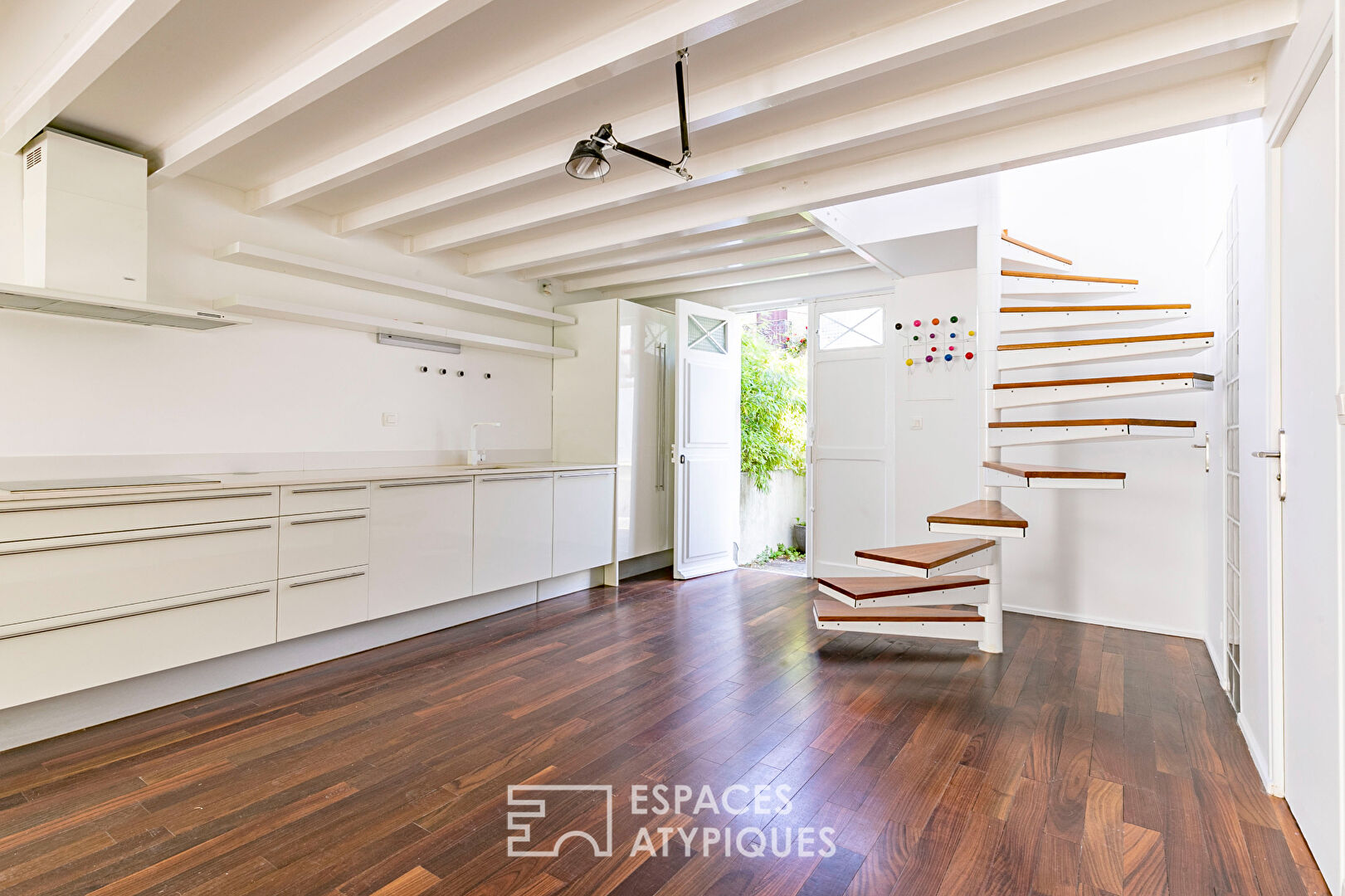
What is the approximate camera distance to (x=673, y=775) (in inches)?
89.0

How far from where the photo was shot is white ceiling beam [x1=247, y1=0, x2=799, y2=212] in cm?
200

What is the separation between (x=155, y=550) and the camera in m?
2.72

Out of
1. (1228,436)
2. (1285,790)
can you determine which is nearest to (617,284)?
(1228,436)

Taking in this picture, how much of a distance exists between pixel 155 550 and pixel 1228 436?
4793 mm

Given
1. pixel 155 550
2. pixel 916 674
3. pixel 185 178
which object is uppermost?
pixel 185 178

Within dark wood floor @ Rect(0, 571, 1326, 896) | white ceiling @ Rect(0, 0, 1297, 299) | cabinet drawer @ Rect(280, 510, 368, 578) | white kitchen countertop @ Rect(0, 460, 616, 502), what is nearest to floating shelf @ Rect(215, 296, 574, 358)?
white ceiling @ Rect(0, 0, 1297, 299)

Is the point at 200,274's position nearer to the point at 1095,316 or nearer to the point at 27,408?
the point at 27,408

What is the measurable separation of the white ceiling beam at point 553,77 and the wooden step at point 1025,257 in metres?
2.48

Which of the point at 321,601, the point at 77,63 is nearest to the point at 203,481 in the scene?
the point at 321,601

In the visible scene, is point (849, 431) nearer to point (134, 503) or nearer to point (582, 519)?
point (582, 519)

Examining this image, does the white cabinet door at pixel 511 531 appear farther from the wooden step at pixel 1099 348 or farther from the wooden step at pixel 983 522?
the wooden step at pixel 1099 348

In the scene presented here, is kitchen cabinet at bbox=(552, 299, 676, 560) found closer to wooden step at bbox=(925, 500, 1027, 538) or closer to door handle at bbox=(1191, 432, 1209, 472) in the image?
wooden step at bbox=(925, 500, 1027, 538)

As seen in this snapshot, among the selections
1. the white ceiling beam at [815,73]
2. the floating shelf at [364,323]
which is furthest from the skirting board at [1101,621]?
the floating shelf at [364,323]

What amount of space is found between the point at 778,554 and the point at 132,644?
19.4 feet
